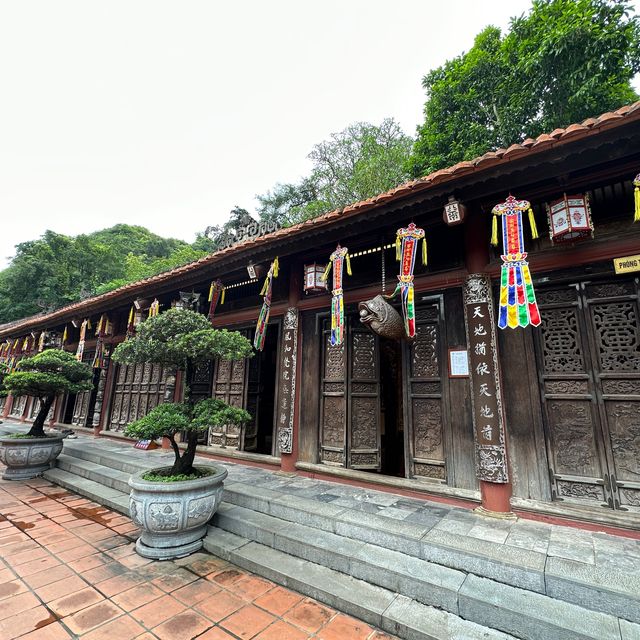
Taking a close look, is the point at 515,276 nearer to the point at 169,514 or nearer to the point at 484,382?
the point at 484,382

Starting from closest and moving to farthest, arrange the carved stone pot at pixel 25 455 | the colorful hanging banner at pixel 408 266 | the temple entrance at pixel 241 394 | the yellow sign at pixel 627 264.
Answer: the yellow sign at pixel 627 264 < the colorful hanging banner at pixel 408 266 < the carved stone pot at pixel 25 455 < the temple entrance at pixel 241 394

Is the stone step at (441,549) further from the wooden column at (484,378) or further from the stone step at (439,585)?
the wooden column at (484,378)

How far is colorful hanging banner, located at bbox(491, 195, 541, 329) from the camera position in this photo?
3082 millimetres

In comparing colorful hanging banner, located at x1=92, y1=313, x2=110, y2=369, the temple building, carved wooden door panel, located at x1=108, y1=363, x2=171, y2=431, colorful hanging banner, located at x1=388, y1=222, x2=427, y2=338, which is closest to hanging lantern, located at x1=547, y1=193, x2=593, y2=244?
the temple building

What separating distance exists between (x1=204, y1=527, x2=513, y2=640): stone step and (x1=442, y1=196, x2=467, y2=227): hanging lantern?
327cm

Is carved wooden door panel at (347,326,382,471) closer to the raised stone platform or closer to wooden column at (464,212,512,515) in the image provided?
the raised stone platform

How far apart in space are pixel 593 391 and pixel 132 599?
14.2ft

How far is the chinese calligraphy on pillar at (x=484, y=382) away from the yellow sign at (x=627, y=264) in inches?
43.0

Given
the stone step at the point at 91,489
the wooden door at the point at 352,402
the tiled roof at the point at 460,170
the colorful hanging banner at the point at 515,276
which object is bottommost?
the stone step at the point at 91,489

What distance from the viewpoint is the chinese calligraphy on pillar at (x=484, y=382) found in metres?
3.36

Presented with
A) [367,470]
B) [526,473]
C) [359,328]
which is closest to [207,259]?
[359,328]

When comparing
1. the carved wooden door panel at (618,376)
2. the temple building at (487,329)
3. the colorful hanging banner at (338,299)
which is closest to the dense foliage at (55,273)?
the temple building at (487,329)

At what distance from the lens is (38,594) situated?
8.66 feet

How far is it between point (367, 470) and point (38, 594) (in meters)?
3.42
